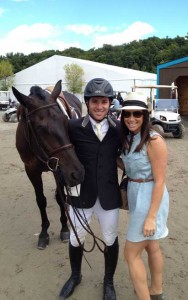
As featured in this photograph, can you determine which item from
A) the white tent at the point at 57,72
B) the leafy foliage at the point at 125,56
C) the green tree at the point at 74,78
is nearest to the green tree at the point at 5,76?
the white tent at the point at 57,72

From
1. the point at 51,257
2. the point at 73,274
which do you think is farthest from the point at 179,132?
the point at 73,274

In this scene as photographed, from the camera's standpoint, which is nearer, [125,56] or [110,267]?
[110,267]

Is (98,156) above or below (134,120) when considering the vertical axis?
below

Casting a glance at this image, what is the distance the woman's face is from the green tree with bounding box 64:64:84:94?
40921mm

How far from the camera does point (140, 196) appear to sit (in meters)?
2.12

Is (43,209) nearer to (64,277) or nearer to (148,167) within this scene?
(64,277)

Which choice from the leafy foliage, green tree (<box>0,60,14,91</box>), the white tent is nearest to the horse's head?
the white tent

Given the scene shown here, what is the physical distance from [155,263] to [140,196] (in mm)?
576

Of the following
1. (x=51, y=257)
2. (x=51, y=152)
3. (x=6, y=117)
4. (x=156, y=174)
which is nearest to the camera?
(x=156, y=174)

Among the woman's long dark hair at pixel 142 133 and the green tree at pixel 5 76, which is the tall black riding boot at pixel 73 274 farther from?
the green tree at pixel 5 76

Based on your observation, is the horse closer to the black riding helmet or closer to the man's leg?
the man's leg

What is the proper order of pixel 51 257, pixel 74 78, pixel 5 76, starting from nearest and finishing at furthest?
pixel 51 257 → pixel 74 78 → pixel 5 76

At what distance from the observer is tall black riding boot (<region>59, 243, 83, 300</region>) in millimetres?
2646

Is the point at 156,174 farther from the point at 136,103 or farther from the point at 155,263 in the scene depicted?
the point at 155,263
